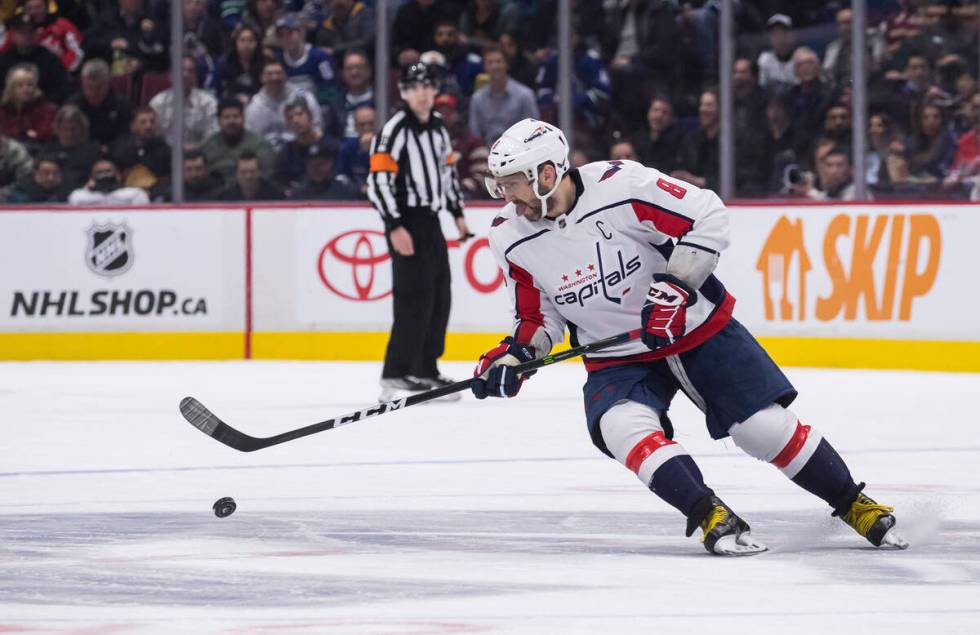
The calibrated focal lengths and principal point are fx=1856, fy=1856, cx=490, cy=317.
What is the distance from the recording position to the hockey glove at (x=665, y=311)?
142 inches

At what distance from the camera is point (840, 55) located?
931cm

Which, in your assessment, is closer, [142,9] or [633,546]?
[633,546]

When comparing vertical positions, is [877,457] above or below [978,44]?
below

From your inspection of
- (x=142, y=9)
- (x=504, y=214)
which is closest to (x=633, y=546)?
(x=504, y=214)

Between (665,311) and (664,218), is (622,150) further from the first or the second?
→ (665,311)

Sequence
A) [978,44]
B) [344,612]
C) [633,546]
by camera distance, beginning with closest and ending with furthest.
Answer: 1. [344,612]
2. [633,546]
3. [978,44]

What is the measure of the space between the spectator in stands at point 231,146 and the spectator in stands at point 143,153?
0.24m

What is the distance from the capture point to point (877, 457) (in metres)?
5.26

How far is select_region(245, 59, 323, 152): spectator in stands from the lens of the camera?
33.3ft

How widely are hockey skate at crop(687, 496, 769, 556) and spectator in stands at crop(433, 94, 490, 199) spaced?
644cm

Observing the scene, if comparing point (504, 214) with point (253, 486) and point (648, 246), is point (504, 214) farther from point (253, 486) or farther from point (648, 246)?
point (253, 486)

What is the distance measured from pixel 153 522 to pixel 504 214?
1077 millimetres

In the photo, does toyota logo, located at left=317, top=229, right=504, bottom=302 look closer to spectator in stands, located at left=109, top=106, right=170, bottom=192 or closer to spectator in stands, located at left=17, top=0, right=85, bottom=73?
spectator in stands, located at left=109, top=106, right=170, bottom=192

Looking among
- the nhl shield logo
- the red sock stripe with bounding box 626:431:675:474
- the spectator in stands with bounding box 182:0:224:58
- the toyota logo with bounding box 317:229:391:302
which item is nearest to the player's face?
the red sock stripe with bounding box 626:431:675:474
